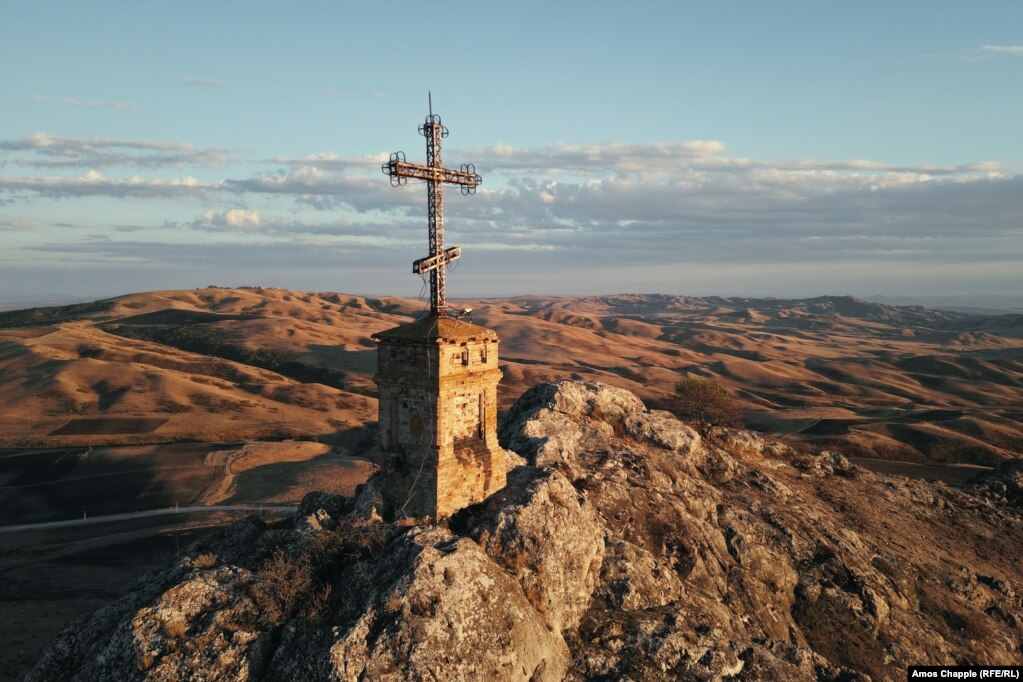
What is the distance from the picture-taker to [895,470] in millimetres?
58625

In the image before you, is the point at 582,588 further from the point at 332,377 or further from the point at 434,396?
the point at 332,377

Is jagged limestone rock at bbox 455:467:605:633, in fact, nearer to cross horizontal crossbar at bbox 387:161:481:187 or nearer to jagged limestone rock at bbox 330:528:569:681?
jagged limestone rock at bbox 330:528:569:681

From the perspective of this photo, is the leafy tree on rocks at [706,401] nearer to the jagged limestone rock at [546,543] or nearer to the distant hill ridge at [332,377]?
the distant hill ridge at [332,377]

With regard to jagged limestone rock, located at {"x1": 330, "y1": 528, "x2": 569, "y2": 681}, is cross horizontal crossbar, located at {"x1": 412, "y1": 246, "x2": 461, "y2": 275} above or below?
above

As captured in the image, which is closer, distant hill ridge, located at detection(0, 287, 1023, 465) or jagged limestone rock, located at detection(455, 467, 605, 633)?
jagged limestone rock, located at detection(455, 467, 605, 633)

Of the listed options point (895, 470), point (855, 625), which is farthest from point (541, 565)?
point (895, 470)

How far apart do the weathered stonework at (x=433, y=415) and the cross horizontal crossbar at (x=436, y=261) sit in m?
1.62

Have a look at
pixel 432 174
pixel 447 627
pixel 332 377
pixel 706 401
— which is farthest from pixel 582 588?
pixel 332 377

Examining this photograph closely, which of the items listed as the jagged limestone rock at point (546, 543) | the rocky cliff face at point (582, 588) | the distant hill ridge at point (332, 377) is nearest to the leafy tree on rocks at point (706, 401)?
the distant hill ridge at point (332, 377)

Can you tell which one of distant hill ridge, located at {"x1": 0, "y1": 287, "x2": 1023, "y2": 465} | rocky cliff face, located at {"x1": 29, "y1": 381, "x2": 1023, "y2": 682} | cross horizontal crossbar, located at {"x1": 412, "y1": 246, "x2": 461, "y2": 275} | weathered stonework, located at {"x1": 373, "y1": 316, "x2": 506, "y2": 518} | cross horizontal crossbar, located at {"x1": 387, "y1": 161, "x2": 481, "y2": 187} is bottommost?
distant hill ridge, located at {"x1": 0, "y1": 287, "x2": 1023, "y2": 465}

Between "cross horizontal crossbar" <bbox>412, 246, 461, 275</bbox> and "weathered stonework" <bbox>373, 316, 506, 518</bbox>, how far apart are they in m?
1.62

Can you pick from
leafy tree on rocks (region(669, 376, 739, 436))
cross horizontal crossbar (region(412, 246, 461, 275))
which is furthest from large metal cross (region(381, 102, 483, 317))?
leafy tree on rocks (region(669, 376, 739, 436))

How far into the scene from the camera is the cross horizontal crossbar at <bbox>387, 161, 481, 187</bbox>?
63.2 ft

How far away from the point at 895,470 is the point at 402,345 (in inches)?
2218
